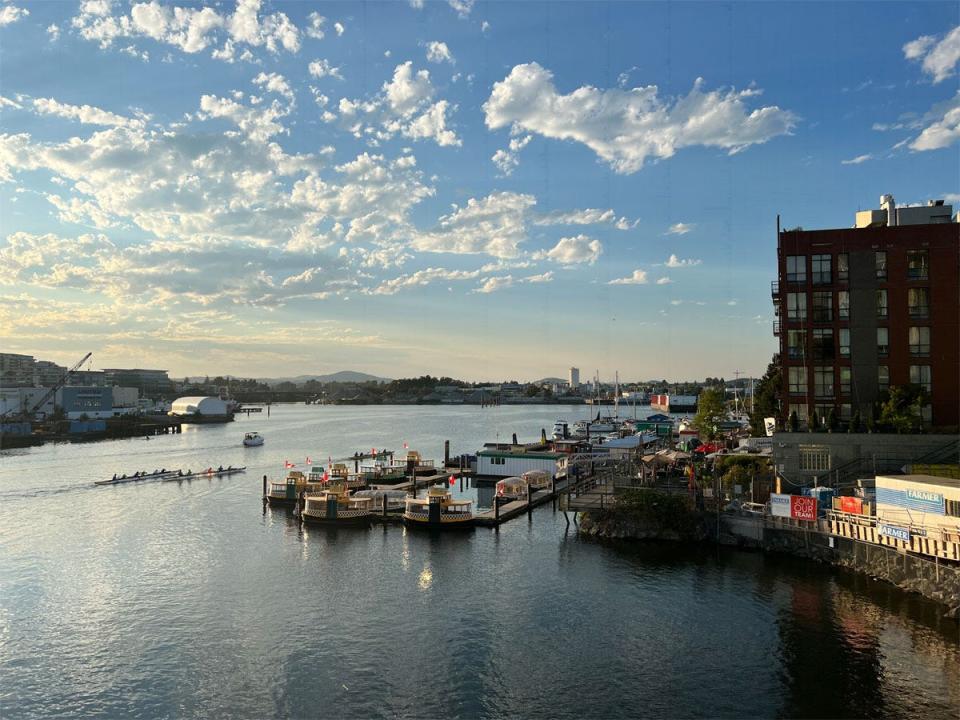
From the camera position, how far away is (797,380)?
60.1 meters

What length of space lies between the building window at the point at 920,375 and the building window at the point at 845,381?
4.99 meters

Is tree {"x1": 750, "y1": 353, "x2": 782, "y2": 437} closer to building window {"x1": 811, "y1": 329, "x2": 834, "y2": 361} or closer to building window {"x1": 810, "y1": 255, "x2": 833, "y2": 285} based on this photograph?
building window {"x1": 811, "y1": 329, "x2": 834, "y2": 361}

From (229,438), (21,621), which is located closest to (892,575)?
(21,621)

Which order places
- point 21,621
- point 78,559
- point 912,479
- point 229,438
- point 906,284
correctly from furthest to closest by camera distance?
point 229,438, point 906,284, point 78,559, point 912,479, point 21,621

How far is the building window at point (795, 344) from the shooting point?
60219 mm

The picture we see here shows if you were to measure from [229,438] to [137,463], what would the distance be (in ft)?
204

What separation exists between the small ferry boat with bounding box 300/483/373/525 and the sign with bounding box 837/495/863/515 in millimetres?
39431

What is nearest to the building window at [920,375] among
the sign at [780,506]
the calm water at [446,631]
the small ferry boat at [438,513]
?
the sign at [780,506]

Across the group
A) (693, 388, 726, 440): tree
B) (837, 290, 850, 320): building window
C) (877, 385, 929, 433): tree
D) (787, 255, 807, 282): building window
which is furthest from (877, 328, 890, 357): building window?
(693, 388, 726, 440): tree

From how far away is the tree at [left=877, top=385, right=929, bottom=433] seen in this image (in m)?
52.7

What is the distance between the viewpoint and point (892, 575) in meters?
37.6

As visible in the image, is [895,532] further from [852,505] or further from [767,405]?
[767,405]

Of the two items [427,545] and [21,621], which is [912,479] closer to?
[427,545]

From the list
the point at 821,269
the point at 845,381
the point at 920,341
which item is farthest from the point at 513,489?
the point at 920,341
